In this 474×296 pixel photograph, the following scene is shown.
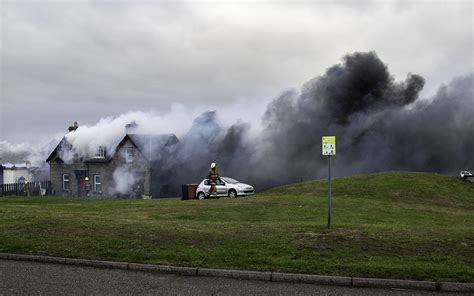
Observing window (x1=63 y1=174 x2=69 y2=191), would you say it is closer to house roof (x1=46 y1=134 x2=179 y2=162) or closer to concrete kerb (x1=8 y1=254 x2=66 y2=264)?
house roof (x1=46 y1=134 x2=179 y2=162)

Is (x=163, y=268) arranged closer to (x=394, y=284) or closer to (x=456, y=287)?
(x=394, y=284)

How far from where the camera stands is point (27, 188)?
45.7 m

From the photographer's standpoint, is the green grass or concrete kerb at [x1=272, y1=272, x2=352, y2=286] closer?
concrete kerb at [x1=272, y1=272, x2=352, y2=286]

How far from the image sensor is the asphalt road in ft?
23.5

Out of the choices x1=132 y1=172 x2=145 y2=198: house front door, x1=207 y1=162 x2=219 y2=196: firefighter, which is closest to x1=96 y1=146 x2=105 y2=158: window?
x1=132 y1=172 x2=145 y2=198: house front door

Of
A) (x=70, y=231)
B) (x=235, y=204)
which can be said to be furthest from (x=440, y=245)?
(x=235, y=204)

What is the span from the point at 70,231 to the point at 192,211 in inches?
234

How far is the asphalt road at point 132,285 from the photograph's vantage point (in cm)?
717

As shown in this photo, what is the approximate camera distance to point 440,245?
921 centimetres

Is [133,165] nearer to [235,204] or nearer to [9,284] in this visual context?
[235,204]

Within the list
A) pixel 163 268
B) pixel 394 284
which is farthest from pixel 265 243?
pixel 394 284

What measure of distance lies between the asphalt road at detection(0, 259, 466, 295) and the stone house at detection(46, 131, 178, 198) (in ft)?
122

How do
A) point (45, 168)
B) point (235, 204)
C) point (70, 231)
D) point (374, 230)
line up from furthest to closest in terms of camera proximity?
point (45, 168) → point (235, 204) → point (70, 231) → point (374, 230)

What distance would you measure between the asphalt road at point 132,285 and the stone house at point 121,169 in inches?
1463
